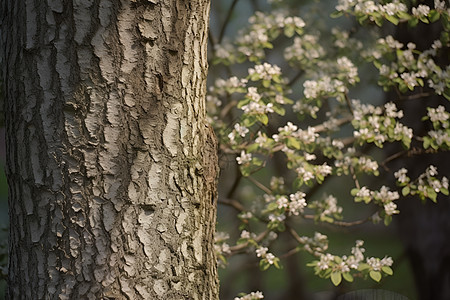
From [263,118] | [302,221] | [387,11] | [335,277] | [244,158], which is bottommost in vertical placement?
[335,277]

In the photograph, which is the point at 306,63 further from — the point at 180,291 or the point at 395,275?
the point at 395,275

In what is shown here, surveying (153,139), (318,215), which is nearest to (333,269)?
(318,215)

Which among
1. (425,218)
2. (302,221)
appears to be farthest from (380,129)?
(302,221)

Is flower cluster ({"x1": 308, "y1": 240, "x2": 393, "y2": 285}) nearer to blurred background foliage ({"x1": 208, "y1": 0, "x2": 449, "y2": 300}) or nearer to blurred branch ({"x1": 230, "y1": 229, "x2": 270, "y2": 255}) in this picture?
blurred branch ({"x1": 230, "y1": 229, "x2": 270, "y2": 255})

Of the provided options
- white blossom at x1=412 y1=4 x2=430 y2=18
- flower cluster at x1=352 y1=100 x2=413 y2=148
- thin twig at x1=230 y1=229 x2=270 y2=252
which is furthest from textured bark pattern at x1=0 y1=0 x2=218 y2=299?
white blossom at x1=412 y1=4 x2=430 y2=18

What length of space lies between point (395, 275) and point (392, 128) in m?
3.19

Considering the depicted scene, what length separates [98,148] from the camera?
5.92 ft

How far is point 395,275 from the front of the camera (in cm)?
554

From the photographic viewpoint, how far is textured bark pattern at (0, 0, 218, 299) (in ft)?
5.90

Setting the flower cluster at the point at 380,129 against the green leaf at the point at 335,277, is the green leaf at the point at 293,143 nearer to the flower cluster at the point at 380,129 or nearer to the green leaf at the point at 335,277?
the flower cluster at the point at 380,129

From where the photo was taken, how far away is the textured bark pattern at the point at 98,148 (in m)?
1.80

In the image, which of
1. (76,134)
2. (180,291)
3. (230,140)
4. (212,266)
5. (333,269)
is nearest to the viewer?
(76,134)

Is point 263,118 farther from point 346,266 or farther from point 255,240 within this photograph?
point 346,266

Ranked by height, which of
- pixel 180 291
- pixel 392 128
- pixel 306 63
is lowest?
pixel 180 291
